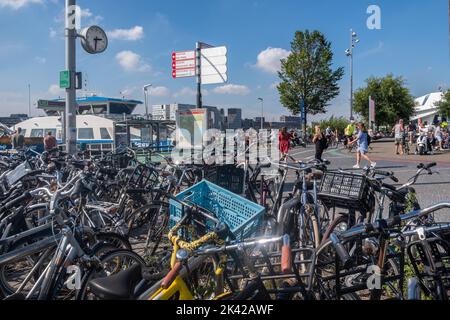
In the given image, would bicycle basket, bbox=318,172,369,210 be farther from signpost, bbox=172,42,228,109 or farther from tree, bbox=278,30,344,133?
tree, bbox=278,30,344,133

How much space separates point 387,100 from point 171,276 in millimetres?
43231

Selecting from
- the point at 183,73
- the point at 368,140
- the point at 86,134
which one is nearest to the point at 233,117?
the point at 183,73

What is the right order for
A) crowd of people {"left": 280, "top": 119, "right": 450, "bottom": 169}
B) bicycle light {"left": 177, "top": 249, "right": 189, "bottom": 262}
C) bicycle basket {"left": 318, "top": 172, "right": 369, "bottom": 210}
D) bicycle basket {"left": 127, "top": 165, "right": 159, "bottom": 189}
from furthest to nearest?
crowd of people {"left": 280, "top": 119, "right": 450, "bottom": 169}
bicycle basket {"left": 127, "top": 165, "right": 159, "bottom": 189}
bicycle basket {"left": 318, "top": 172, "right": 369, "bottom": 210}
bicycle light {"left": 177, "top": 249, "right": 189, "bottom": 262}

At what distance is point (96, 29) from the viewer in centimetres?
886

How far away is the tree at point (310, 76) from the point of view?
123 feet

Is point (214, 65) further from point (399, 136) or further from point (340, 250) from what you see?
point (399, 136)

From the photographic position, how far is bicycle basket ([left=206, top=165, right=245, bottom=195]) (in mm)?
5688

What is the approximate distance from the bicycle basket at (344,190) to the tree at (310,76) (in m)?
34.3

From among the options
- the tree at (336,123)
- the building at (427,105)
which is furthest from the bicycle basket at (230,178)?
the building at (427,105)

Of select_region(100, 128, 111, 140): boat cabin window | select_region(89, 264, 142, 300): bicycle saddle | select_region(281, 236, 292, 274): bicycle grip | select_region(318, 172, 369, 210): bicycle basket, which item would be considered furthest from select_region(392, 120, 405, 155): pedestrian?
select_region(100, 128, 111, 140): boat cabin window

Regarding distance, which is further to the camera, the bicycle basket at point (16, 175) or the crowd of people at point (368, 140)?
the crowd of people at point (368, 140)

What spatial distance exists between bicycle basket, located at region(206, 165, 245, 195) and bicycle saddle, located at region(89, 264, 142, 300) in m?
3.72

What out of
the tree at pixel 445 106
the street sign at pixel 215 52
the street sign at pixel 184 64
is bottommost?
the street sign at pixel 184 64

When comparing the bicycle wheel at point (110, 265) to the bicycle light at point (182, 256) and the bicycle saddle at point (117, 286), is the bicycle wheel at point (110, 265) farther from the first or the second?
the bicycle light at point (182, 256)
